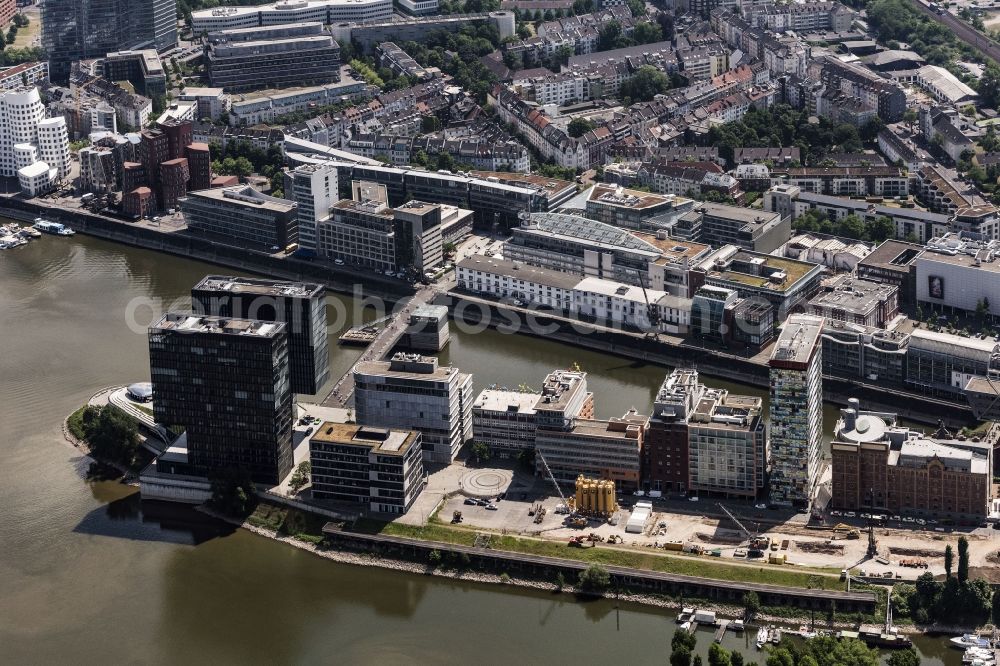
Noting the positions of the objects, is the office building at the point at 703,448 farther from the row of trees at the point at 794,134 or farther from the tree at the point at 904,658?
the row of trees at the point at 794,134

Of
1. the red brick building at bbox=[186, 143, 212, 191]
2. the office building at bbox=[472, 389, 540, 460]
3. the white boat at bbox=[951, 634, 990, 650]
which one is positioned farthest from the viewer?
the red brick building at bbox=[186, 143, 212, 191]

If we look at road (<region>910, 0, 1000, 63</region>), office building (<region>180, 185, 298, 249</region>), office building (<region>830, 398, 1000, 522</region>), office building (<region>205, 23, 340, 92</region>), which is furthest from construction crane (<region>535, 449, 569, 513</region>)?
road (<region>910, 0, 1000, 63</region>)

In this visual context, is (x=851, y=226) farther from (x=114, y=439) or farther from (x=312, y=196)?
(x=114, y=439)

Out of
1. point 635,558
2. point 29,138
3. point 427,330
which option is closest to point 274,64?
point 29,138

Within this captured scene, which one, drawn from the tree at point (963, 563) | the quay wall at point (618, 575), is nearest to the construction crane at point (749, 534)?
the quay wall at point (618, 575)

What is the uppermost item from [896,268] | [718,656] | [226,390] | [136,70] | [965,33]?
[136,70]

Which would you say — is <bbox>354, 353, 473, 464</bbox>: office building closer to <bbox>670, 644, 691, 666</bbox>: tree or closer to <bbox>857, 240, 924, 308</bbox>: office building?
→ <bbox>670, 644, 691, 666</bbox>: tree
